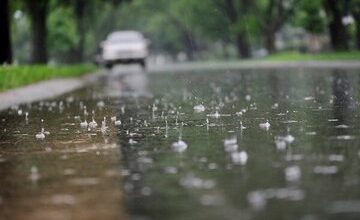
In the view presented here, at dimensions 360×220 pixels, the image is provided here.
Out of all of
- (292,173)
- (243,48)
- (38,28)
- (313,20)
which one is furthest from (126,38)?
(292,173)

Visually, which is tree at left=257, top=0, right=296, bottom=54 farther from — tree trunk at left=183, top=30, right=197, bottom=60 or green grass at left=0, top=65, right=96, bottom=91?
tree trunk at left=183, top=30, right=197, bottom=60

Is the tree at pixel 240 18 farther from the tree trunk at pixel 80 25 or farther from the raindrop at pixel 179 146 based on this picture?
the raindrop at pixel 179 146

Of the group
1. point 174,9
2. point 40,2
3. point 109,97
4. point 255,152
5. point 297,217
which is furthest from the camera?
point 174,9

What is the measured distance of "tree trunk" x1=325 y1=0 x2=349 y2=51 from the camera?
45562 millimetres

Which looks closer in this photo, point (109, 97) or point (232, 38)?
point (109, 97)

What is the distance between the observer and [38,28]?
39.3 meters

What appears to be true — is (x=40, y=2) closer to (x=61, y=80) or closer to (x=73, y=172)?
(x=61, y=80)

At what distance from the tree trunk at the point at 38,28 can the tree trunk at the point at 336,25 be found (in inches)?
601

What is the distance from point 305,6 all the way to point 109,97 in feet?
111

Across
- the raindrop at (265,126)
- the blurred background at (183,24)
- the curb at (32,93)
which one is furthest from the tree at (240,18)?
the raindrop at (265,126)

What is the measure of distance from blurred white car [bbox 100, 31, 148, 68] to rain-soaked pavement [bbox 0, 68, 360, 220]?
109 ft

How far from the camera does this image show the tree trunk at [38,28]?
3881 centimetres

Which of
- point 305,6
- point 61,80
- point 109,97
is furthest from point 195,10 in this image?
point 109,97

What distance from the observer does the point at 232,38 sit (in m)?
89.6
